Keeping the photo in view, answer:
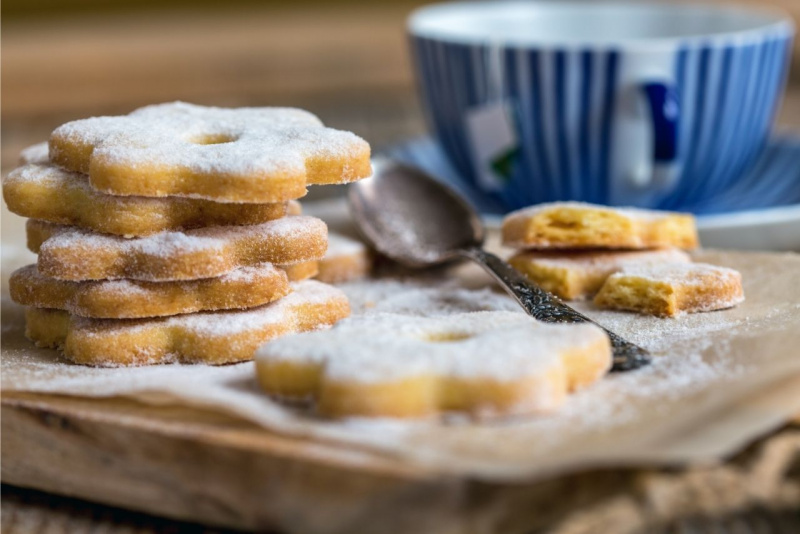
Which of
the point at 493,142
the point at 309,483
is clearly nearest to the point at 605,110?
the point at 493,142

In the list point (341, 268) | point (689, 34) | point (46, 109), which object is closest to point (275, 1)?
point (46, 109)

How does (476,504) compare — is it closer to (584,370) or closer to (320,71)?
(584,370)

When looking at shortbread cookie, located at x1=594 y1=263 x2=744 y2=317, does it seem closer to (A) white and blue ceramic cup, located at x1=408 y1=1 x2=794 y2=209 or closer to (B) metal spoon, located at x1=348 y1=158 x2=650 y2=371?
(B) metal spoon, located at x1=348 y1=158 x2=650 y2=371

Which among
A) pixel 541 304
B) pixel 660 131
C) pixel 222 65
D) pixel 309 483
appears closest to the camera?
pixel 309 483

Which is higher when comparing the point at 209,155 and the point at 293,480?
the point at 209,155

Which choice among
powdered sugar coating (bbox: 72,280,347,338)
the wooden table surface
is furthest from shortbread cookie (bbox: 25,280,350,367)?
the wooden table surface

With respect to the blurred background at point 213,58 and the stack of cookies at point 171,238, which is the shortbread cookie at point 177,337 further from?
the blurred background at point 213,58

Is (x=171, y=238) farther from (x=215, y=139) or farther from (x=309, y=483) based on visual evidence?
(x=309, y=483)
